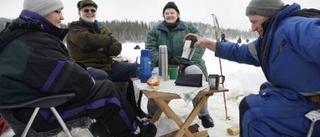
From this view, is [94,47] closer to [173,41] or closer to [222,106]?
[173,41]

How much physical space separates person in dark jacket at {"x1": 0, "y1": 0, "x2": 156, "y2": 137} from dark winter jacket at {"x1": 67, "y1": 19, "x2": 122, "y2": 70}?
110cm

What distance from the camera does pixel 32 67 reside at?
6.87 feet

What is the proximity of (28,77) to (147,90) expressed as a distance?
3.17 feet

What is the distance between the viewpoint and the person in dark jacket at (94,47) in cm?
365

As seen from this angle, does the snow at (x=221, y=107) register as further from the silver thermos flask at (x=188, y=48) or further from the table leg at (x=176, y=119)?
the silver thermos flask at (x=188, y=48)

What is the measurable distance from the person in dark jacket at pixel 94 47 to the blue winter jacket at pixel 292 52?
191 cm

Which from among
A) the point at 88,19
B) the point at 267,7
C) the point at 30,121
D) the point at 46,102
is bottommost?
the point at 30,121

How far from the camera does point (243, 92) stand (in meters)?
5.23

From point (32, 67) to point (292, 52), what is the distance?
5.70ft

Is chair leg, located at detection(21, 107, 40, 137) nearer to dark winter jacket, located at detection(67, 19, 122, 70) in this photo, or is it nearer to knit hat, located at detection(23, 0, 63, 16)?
knit hat, located at detection(23, 0, 63, 16)

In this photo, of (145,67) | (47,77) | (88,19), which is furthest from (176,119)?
(88,19)

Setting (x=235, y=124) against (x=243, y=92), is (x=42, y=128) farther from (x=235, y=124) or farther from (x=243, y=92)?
(x=243, y=92)

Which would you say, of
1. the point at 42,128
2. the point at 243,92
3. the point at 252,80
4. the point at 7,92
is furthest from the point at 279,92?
the point at 252,80

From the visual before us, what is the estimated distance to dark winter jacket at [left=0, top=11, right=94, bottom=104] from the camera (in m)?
2.08
